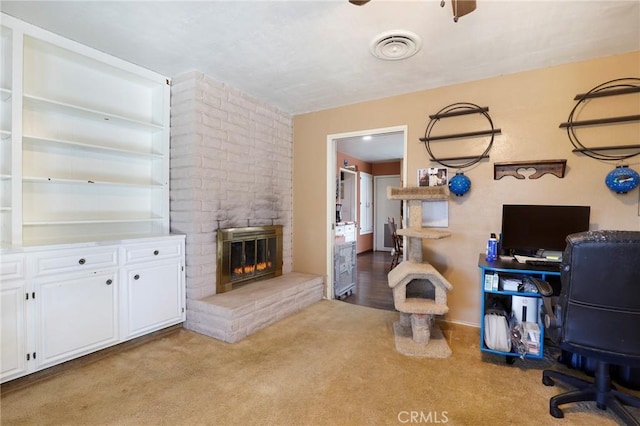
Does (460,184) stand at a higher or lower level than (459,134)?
lower

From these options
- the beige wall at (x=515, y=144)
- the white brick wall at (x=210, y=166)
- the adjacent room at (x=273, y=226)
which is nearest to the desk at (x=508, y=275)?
the adjacent room at (x=273, y=226)

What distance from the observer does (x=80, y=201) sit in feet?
8.34

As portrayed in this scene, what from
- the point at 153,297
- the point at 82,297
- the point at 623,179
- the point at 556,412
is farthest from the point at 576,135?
the point at 82,297

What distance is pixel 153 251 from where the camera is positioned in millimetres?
2617

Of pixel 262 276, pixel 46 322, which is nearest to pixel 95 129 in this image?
pixel 46 322

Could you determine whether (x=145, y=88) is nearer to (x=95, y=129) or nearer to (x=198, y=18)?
(x=95, y=129)

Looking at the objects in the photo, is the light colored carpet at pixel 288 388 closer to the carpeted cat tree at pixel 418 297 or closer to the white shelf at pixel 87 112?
the carpeted cat tree at pixel 418 297

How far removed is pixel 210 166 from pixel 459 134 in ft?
8.24

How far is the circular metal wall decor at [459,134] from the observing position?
2.88 meters

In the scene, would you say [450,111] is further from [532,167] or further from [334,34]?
[334,34]

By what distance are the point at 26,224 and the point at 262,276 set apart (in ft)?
6.97

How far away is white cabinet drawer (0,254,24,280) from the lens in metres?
1.85

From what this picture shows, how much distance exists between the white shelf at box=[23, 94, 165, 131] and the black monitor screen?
3.39m

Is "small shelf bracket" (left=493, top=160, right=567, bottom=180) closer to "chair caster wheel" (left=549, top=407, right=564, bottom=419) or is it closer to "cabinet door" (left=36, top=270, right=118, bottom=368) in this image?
"chair caster wheel" (left=549, top=407, right=564, bottom=419)
